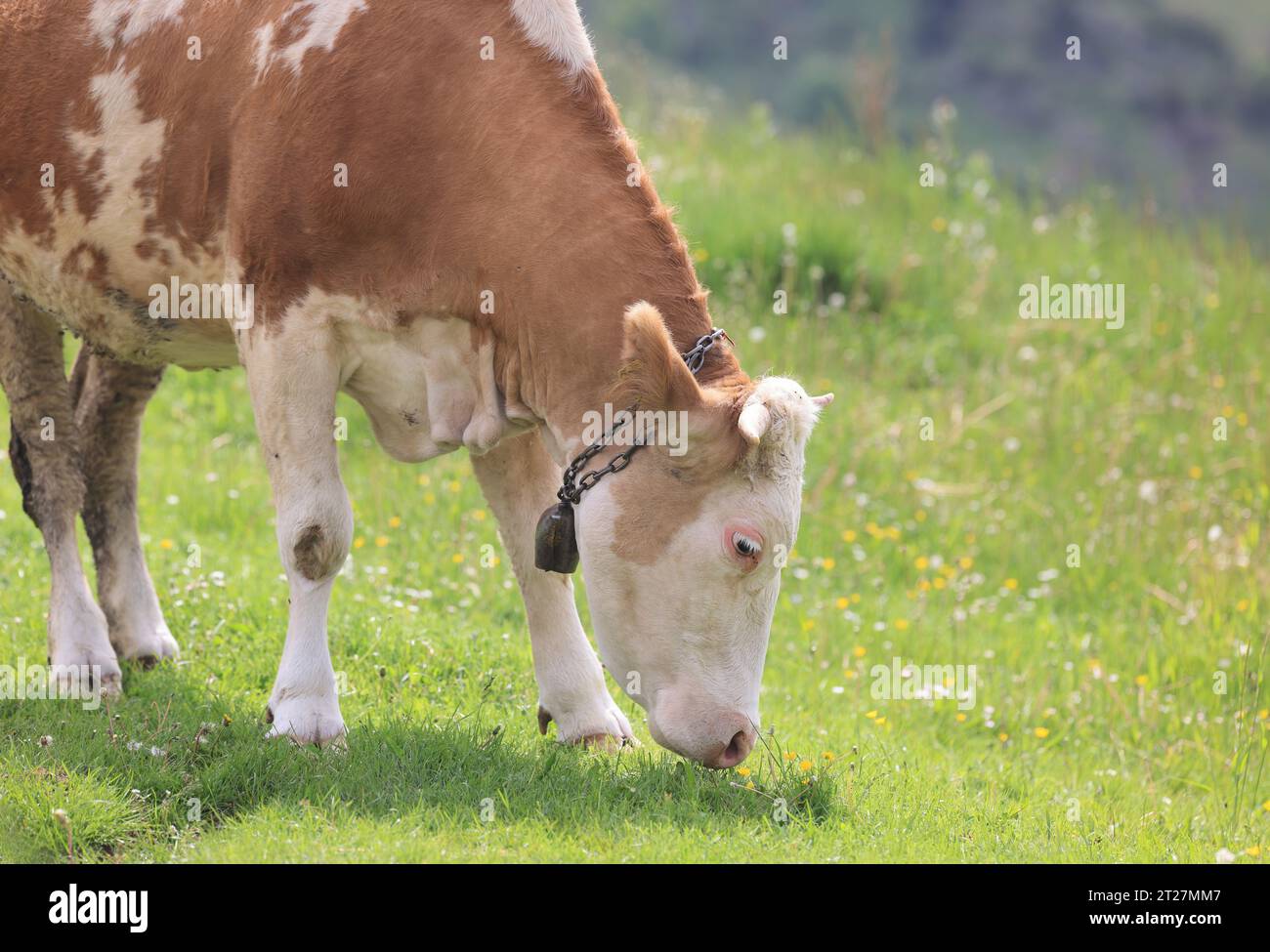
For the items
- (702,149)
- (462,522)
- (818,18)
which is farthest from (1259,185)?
(462,522)

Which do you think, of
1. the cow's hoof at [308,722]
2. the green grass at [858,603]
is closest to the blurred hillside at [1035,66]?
the green grass at [858,603]

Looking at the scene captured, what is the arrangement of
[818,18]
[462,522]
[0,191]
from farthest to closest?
[818,18], [462,522], [0,191]

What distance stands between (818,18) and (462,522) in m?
34.9

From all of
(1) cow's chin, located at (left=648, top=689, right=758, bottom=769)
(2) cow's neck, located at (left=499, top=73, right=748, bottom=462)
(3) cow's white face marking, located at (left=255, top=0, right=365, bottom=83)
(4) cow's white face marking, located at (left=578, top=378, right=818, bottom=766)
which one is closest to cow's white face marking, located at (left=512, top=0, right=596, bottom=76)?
(2) cow's neck, located at (left=499, top=73, right=748, bottom=462)

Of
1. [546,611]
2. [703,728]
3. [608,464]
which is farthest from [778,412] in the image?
[546,611]

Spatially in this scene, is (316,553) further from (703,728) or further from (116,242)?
(703,728)

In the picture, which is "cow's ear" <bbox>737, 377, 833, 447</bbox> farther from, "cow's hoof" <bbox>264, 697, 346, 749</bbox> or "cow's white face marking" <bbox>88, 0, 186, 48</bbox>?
"cow's white face marking" <bbox>88, 0, 186, 48</bbox>

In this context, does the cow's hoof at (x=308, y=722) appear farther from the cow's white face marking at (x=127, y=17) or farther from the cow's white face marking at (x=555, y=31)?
the cow's white face marking at (x=127, y=17)

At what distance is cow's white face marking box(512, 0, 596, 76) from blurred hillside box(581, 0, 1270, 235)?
84.5ft

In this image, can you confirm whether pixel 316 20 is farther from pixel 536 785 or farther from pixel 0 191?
pixel 536 785

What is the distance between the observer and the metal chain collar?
4879 millimetres

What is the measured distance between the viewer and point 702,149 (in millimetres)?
13812

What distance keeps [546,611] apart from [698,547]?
120 cm

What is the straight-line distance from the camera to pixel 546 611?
19.1 feet
